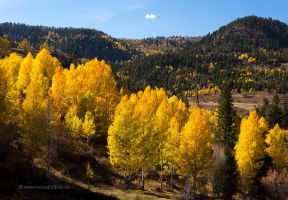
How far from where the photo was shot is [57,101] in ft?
203

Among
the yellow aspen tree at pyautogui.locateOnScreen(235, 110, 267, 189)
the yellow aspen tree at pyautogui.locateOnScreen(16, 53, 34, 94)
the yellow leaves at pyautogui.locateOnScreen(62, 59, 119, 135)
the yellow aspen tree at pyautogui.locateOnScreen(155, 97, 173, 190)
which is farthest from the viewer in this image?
the yellow aspen tree at pyautogui.locateOnScreen(16, 53, 34, 94)

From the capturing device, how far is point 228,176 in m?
57.2

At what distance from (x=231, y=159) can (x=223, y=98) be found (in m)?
30.1

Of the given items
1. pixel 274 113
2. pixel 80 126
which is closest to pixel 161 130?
pixel 80 126

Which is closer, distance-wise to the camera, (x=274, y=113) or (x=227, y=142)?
(x=227, y=142)

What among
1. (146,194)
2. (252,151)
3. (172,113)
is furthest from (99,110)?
(252,151)

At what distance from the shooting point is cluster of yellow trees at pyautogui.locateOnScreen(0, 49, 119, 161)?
40625 millimetres

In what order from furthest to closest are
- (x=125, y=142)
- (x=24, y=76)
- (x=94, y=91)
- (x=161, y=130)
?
(x=24, y=76), (x=94, y=91), (x=161, y=130), (x=125, y=142)

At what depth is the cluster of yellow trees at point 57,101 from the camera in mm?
40625

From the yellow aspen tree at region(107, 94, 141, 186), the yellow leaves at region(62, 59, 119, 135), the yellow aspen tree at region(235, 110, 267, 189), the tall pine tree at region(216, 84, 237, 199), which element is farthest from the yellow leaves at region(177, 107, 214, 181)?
the yellow leaves at region(62, 59, 119, 135)

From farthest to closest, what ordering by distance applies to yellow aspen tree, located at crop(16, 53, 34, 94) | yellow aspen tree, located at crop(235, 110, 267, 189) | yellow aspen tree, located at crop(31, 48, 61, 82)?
yellow aspen tree, located at crop(31, 48, 61, 82)
yellow aspen tree, located at crop(16, 53, 34, 94)
yellow aspen tree, located at crop(235, 110, 267, 189)

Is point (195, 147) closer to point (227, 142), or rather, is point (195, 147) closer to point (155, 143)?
point (155, 143)

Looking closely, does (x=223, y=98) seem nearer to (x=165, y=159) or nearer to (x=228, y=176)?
(x=228, y=176)

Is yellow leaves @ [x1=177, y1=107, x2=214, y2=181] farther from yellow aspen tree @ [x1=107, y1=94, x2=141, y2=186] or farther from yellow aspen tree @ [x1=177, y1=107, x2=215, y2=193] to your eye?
yellow aspen tree @ [x1=107, y1=94, x2=141, y2=186]
